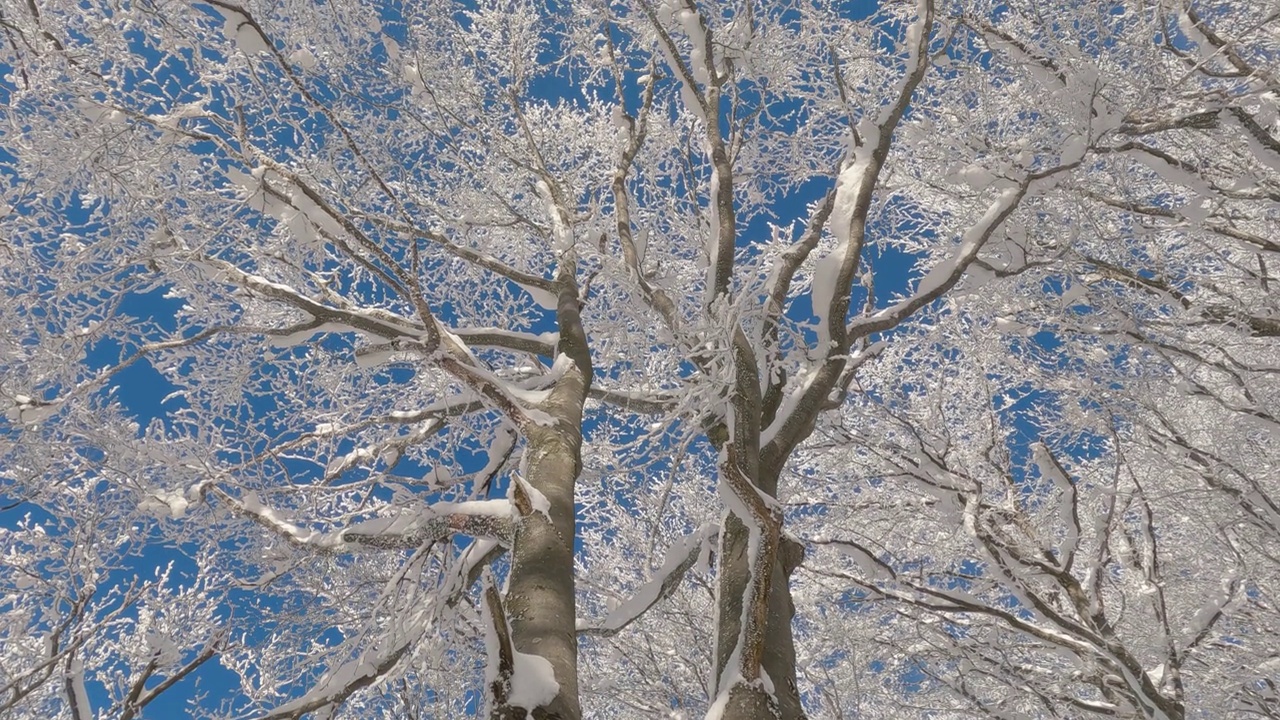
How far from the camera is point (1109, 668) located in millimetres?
4574

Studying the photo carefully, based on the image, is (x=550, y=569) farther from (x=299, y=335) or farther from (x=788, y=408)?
(x=299, y=335)

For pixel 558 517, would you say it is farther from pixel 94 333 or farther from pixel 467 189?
pixel 467 189

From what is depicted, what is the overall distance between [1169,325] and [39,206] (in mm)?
7501

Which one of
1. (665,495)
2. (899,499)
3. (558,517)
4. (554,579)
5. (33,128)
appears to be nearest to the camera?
(554,579)

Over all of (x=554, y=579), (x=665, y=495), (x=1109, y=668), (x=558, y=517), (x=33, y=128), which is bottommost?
(x=554, y=579)

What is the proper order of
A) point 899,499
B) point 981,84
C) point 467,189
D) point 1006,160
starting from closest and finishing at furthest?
point 1006,160, point 981,84, point 467,189, point 899,499

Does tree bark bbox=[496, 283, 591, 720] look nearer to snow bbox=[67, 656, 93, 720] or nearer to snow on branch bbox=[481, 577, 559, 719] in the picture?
snow on branch bbox=[481, 577, 559, 719]

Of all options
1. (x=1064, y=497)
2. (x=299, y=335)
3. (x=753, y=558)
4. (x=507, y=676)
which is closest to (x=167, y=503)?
(x=299, y=335)

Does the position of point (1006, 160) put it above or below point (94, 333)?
above

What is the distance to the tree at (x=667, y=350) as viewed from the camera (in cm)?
336

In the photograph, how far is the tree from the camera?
3.36m

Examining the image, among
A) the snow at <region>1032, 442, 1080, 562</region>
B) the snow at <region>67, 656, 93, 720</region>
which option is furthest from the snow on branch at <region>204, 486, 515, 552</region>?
the snow at <region>1032, 442, 1080, 562</region>

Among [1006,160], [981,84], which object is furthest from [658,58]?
[1006,160]

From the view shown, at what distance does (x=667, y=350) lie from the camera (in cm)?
466
